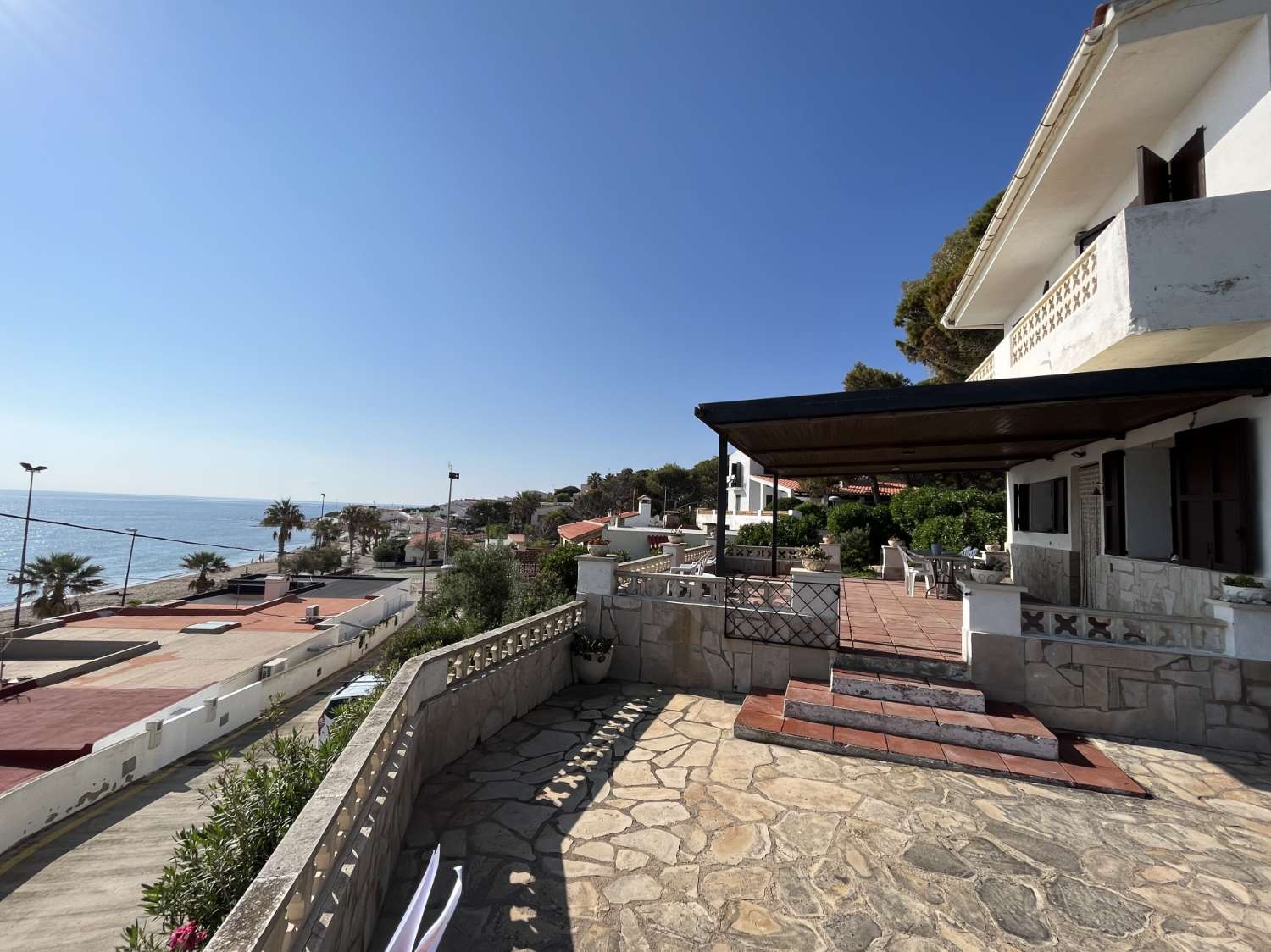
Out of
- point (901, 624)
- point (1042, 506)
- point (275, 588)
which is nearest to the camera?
point (901, 624)

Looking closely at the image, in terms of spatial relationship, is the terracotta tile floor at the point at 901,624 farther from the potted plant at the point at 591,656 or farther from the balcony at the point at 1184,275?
the balcony at the point at 1184,275

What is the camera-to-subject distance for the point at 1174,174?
6137mm

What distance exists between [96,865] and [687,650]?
433 inches

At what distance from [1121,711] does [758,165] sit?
11.2 m

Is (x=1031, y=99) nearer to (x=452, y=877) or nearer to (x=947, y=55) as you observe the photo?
(x=947, y=55)

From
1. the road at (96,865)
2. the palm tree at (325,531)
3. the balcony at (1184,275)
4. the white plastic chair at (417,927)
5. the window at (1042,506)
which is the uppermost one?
the balcony at (1184,275)

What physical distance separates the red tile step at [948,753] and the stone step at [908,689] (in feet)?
1.68

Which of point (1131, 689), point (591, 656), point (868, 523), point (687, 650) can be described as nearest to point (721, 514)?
point (687, 650)

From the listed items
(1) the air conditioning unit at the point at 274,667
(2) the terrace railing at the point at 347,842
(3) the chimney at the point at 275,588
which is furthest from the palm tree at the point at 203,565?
(2) the terrace railing at the point at 347,842

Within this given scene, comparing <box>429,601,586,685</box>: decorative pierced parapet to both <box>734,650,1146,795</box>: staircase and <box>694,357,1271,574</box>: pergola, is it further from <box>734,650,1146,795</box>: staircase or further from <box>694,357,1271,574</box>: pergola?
<box>734,650,1146,795</box>: staircase

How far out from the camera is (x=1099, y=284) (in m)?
5.49

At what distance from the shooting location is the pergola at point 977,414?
488 cm

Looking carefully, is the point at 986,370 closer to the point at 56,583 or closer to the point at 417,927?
the point at 417,927

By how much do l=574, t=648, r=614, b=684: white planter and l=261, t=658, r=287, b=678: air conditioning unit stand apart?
1558 cm
